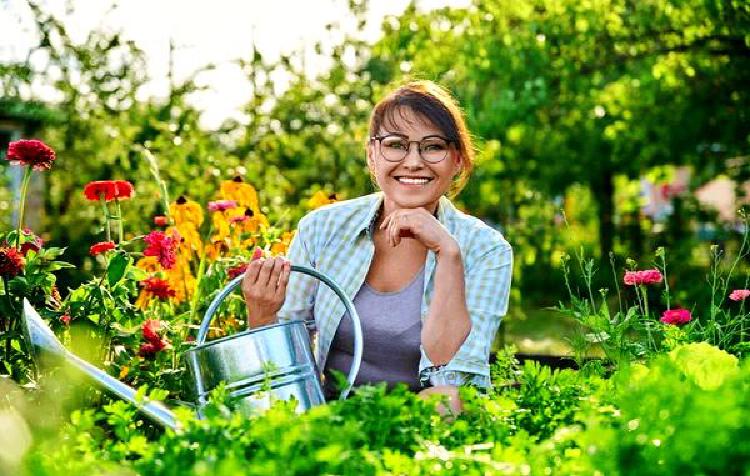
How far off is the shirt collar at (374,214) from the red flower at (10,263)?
828 mm

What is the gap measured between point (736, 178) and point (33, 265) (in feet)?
28.8

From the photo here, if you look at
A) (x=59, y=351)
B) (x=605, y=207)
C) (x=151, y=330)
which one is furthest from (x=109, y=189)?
(x=605, y=207)

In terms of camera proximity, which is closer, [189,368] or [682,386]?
[682,386]

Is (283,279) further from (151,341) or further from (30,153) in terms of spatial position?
(30,153)

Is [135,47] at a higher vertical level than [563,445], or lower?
higher

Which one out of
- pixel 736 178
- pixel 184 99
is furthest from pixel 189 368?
pixel 736 178

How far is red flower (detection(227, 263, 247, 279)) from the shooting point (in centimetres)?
359

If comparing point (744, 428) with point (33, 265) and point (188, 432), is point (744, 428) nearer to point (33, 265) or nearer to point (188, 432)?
point (188, 432)

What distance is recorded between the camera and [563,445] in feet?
5.09

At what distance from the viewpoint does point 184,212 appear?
13.8 feet

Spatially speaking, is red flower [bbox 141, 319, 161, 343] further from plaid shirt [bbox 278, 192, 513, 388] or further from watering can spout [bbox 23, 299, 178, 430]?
watering can spout [bbox 23, 299, 178, 430]

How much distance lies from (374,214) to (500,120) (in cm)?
602

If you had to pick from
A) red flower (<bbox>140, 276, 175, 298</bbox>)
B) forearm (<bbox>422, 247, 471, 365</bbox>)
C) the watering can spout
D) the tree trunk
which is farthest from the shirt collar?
the tree trunk

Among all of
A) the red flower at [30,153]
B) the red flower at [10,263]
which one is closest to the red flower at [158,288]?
the red flower at [30,153]
